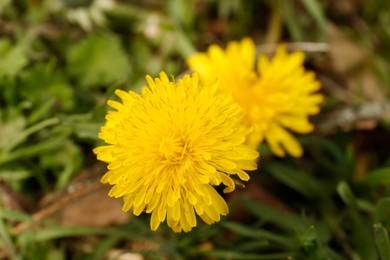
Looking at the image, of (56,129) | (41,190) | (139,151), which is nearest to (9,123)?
(56,129)

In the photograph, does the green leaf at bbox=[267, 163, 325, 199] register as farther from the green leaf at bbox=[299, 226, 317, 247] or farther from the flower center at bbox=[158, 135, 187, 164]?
the flower center at bbox=[158, 135, 187, 164]

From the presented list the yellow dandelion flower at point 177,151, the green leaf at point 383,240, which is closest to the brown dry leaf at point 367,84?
the green leaf at point 383,240

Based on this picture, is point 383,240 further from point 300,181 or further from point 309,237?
point 300,181

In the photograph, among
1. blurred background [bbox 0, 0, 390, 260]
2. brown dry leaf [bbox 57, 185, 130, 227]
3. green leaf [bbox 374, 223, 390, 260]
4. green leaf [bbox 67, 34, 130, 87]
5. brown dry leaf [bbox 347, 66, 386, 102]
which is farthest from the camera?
brown dry leaf [bbox 347, 66, 386, 102]

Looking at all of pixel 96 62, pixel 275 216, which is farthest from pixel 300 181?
pixel 96 62

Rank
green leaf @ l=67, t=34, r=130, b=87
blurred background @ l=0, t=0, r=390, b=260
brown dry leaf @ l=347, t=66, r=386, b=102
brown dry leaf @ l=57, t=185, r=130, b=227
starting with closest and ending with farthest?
blurred background @ l=0, t=0, r=390, b=260 < brown dry leaf @ l=57, t=185, r=130, b=227 < green leaf @ l=67, t=34, r=130, b=87 < brown dry leaf @ l=347, t=66, r=386, b=102

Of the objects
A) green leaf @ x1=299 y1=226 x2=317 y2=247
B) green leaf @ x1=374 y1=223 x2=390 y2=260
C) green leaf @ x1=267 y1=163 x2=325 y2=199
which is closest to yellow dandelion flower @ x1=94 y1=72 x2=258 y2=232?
green leaf @ x1=299 y1=226 x2=317 y2=247

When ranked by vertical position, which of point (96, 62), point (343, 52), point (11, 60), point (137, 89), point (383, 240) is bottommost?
point (383, 240)
